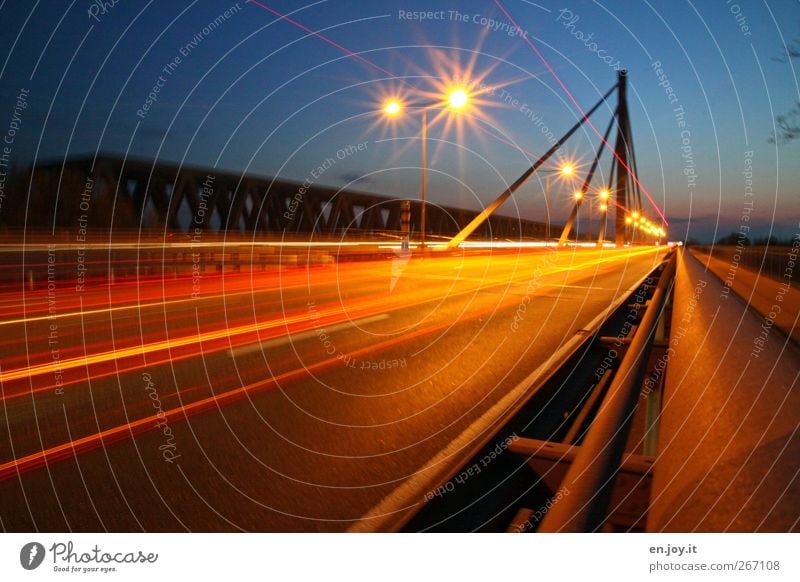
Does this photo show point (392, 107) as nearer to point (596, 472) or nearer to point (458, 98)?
point (458, 98)

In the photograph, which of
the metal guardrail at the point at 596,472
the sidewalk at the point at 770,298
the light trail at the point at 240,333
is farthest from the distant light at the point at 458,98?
the metal guardrail at the point at 596,472

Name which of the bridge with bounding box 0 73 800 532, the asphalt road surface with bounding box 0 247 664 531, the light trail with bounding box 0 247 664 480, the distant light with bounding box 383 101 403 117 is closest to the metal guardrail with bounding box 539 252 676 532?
the bridge with bounding box 0 73 800 532

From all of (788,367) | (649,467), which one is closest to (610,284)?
(788,367)

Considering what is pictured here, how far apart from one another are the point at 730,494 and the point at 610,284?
1992 cm

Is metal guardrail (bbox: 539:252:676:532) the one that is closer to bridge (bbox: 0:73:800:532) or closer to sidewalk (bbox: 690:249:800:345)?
bridge (bbox: 0:73:800:532)
